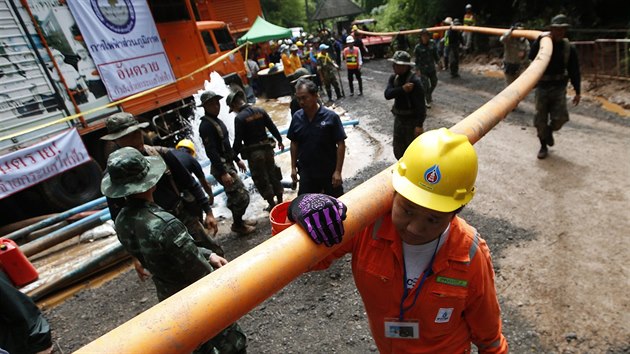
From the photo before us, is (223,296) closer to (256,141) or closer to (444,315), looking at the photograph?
(444,315)

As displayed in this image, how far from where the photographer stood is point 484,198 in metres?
4.72

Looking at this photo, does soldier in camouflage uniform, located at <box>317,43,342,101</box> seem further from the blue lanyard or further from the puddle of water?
the blue lanyard

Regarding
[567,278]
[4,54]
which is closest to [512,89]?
[567,278]

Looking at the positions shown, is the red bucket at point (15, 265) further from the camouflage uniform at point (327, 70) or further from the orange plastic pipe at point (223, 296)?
the camouflage uniform at point (327, 70)

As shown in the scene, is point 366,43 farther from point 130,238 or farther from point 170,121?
point 130,238

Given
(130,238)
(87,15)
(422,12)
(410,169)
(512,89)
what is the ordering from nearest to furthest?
1. (410,169)
2. (130,238)
3. (512,89)
4. (87,15)
5. (422,12)

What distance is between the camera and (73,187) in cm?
682

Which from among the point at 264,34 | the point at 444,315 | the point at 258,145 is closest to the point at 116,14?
the point at 258,145

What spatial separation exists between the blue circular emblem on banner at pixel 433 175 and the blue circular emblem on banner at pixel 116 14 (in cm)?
854

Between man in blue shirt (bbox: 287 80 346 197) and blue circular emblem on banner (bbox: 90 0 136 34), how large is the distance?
6.18m

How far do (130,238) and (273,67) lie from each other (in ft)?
43.3

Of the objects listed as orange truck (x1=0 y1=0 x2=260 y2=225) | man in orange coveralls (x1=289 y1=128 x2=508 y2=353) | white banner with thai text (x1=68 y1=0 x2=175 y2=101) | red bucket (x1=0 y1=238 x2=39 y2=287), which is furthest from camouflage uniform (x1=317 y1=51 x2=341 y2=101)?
man in orange coveralls (x1=289 y1=128 x2=508 y2=353)

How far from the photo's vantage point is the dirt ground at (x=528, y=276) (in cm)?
284

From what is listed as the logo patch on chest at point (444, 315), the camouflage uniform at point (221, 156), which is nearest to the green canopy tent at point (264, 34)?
the camouflage uniform at point (221, 156)
